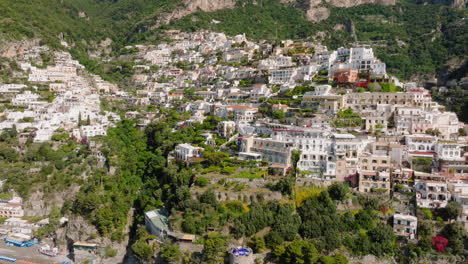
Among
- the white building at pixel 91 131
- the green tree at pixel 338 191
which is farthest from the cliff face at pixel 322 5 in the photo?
the green tree at pixel 338 191

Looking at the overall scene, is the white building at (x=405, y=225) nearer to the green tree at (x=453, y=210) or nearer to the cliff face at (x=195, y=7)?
the green tree at (x=453, y=210)

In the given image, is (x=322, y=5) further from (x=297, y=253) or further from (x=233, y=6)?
(x=297, y=253)

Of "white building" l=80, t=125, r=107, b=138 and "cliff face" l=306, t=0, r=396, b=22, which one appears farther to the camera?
"cliff face" l=306, t=0, r=396, b=22

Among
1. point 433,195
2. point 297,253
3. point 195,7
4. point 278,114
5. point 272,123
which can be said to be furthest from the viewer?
point 195,7

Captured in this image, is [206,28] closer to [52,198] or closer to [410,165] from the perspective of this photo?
[52,198]

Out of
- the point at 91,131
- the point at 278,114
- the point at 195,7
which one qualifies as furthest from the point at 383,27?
the point at 91,131

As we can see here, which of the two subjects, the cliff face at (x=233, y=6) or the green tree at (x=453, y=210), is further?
the cliff face at (x=233, y=6)

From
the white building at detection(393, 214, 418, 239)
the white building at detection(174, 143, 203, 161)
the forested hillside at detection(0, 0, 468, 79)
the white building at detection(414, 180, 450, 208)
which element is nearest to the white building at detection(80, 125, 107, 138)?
the white building at detection(174, 143, 203, 161)

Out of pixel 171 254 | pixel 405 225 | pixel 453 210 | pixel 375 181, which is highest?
pixel 375 181

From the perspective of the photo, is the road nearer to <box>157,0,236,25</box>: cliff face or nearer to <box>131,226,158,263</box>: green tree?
<box>131,226,158,263</box>: green tree
